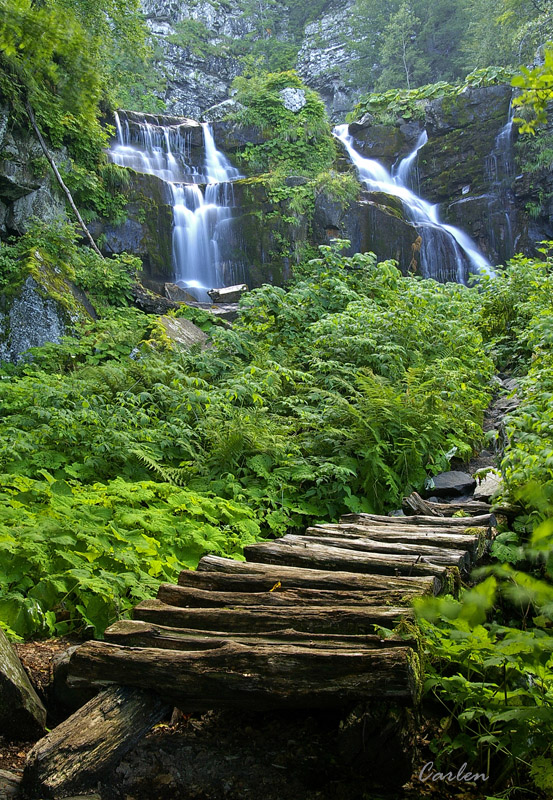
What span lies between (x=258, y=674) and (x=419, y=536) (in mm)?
1677

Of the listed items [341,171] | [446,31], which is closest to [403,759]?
[341,171]

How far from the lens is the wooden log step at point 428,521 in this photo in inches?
157

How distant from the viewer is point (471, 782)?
2135 mm

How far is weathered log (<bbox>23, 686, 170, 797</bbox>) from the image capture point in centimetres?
208

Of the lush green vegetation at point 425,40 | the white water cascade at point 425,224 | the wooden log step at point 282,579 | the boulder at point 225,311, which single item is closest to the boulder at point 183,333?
the boulder at point 225,311

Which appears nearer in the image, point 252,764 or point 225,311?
point 252,764

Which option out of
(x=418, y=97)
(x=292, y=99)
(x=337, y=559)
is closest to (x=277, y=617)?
(x=337, y=559)

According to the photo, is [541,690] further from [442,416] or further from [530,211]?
[530,211]

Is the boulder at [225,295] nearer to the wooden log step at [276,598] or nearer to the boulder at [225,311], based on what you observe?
the boulder at [225,311]

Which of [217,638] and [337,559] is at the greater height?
[337,559]


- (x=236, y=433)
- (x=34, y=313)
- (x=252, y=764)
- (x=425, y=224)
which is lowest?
(x=252, y=764)

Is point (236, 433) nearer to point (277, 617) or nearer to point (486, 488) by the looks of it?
point (486, 488)

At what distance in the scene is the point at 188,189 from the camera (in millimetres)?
16750

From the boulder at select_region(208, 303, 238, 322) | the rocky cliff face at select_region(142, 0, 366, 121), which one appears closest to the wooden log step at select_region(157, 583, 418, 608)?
the boulder at select_region(208, 303, 238, 322)
